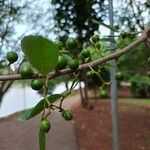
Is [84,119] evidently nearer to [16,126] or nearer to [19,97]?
[16,126]

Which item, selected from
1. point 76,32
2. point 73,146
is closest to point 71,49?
point 76,32

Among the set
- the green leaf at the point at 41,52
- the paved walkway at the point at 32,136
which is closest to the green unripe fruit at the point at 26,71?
the green leaf at the point at 41,52

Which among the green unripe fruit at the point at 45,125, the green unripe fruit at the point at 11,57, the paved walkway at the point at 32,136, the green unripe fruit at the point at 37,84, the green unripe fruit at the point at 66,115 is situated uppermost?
the green unripe fruit at the point at 11,57

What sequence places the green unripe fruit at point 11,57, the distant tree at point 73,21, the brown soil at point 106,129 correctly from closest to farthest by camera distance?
1. the green unripe fruit at point 11,57
2. the distant tree at point 73,21
3. the brown soil at point 106,129

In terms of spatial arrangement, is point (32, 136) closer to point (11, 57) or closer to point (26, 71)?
point (11, 57)

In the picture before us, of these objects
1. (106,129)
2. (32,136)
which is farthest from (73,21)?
(106,129)

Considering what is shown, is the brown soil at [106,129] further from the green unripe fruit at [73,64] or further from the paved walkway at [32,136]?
the green unripe fruit at [73,64]
